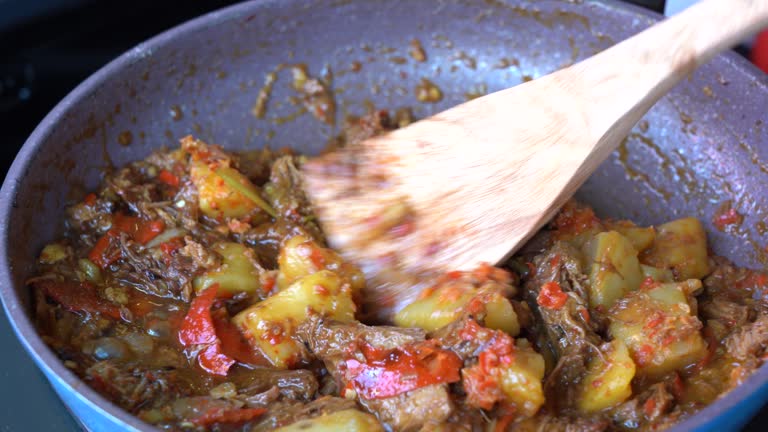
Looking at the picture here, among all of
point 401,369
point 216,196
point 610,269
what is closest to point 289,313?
point 401,369

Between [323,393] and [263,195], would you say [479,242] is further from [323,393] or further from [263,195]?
[263,195]

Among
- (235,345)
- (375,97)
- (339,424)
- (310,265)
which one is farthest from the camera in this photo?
(375,97)

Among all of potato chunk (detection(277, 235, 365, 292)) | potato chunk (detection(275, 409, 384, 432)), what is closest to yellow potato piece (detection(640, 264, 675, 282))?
potato chunk (detection(277, 235, 365, 292))

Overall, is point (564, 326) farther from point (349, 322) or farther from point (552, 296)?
point (349, 322)

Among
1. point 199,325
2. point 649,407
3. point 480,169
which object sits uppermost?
point 480,169

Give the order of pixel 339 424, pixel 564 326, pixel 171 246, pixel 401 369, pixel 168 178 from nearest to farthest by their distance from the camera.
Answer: pixel 339 424, pixel 401 369, pixel 564 326, pixel 171 246, pixel 168 178

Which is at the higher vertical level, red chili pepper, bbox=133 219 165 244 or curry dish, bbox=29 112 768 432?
red chili pepper, bbox=133 219 165 244

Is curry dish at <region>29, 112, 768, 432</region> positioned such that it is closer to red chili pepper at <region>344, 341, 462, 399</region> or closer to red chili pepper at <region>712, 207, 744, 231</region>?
red chili pepper at <region>344, 341, 462, 399</region>
